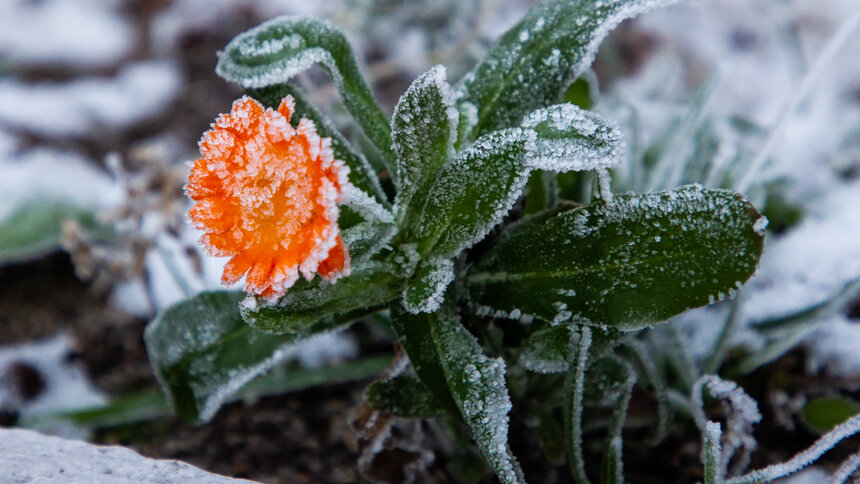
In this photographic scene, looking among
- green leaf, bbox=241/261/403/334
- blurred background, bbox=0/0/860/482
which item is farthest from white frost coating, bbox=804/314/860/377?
green leaf, bbox=241/261/403/334

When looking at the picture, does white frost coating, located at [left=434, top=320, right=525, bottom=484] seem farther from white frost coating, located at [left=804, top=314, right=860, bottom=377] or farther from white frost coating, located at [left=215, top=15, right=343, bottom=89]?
white frost coating, located at [left=804, top=314, right=860, bottom=377]

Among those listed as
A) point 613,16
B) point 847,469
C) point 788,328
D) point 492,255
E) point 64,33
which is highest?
point 64,33

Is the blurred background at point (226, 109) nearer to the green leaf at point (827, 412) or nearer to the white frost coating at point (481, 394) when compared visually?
the green leaf at point (827, 412)

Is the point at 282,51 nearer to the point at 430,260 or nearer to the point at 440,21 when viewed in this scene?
the point at 430,260

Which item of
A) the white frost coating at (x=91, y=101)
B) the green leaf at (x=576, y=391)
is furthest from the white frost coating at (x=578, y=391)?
the white frost coating at (x=91, y=101)

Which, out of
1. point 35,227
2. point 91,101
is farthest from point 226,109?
point 35,227

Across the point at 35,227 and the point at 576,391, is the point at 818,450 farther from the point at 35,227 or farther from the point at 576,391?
the point at 35,227

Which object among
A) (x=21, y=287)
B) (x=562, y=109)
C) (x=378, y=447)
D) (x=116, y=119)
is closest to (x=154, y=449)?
(x=378, y=447)
